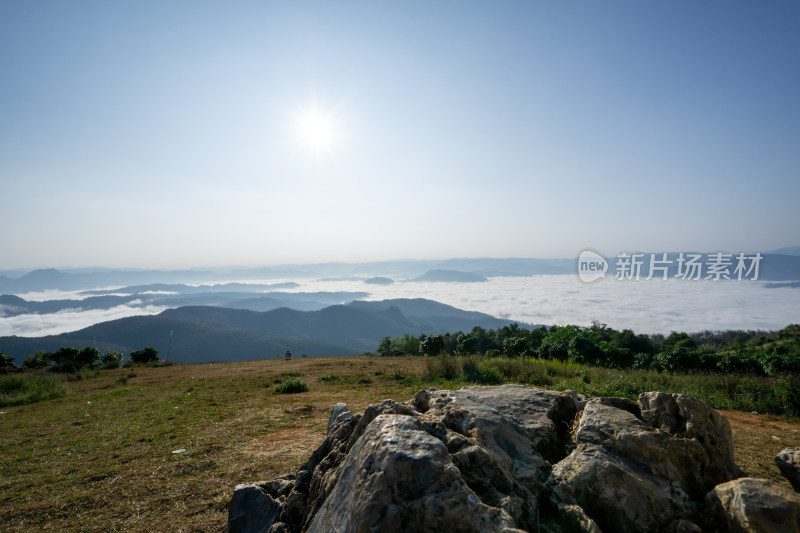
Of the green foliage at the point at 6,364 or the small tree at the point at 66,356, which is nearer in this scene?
the green foliage at the point at 6,364

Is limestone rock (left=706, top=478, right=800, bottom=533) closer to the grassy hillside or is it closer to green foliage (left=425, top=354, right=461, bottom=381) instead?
the grassy hillside

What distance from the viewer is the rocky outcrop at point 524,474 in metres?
2.95

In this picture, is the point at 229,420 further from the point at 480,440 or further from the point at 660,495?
the point at 660,495

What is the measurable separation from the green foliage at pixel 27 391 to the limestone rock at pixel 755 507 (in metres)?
26.0

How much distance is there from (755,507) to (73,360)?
47.0 meters

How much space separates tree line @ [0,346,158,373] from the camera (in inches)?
1265

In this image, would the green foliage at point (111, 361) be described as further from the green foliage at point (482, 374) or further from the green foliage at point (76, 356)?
the green foliage at point (482, 374)

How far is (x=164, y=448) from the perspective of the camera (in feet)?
31.0

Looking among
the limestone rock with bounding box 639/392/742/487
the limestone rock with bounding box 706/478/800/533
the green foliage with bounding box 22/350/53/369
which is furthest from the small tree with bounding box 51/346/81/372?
the limestone rock with bounding box 706/478/800/533

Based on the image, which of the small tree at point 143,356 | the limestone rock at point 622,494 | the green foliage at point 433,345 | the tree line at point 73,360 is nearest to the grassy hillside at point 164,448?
the limestone rock at point 622,494

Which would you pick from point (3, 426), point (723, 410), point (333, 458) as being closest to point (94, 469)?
point (333, 458)

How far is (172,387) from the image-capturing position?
64.4 ft

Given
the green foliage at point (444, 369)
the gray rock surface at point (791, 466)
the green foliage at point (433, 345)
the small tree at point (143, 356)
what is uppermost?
the gray rock surface at point (791, 466)

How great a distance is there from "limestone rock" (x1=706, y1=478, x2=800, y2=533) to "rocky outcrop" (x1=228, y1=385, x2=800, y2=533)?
0.01 meters
